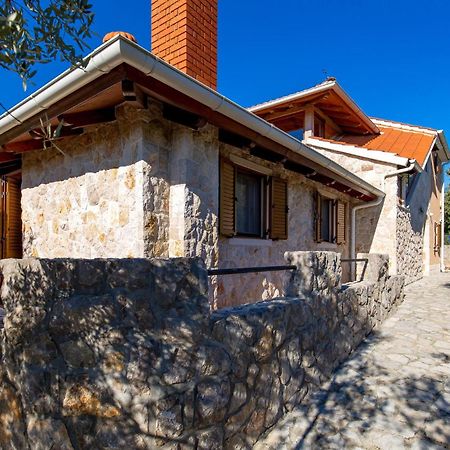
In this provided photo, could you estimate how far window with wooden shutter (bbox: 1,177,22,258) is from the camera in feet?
20.9

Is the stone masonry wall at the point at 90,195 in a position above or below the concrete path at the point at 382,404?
above

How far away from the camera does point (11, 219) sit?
6.41 m

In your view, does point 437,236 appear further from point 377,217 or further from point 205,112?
point 205,112

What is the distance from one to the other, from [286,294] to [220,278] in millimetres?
1223

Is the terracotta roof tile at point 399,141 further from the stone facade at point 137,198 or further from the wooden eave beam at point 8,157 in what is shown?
the wooden eave beam at point 8,157

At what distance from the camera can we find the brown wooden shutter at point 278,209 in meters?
5.87

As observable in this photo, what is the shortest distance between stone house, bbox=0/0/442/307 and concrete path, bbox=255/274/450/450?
1755mm

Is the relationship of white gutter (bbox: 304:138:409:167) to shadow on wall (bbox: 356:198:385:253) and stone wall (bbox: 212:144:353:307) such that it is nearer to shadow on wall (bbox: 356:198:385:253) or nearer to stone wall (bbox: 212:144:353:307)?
shadow on wall (bbox: 356:198:385:253)

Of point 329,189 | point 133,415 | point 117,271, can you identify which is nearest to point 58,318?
point 117,271

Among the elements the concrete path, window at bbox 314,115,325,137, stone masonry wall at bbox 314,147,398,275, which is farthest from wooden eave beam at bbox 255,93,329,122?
the concrete path

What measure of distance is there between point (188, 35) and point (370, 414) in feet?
16.7

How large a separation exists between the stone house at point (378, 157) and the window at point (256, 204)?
4441 millimetres

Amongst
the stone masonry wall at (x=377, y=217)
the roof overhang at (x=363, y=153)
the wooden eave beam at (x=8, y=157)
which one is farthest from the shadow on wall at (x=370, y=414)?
the roof overhang at (x=363, y=153)

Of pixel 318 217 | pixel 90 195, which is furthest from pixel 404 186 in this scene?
pixel 90 195
